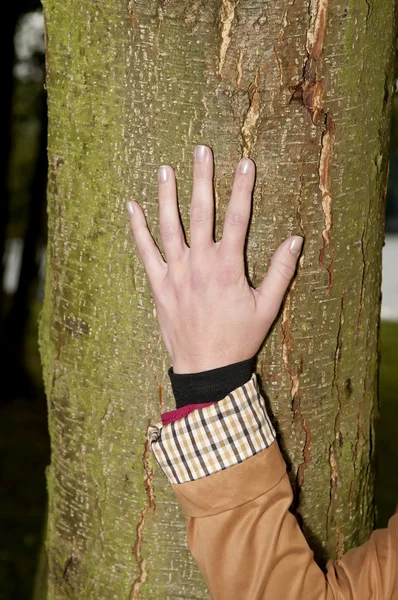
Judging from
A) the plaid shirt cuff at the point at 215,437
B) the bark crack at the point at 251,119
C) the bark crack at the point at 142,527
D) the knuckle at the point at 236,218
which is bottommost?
the bark crack at the point at 142,527

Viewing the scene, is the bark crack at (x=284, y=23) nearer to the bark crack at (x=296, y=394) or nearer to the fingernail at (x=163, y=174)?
the fingernail at (x=163, y=174)

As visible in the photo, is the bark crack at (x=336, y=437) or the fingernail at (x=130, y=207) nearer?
the fingernail at (x=130, y=207)

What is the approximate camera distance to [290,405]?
67.7 inches

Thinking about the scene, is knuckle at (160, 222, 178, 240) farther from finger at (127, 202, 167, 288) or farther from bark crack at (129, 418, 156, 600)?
bark crack at (129, 418, 156, 600)

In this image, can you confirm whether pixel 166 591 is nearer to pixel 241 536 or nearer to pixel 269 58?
pixel 241 536

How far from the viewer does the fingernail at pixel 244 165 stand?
Answer: 1.52 meters

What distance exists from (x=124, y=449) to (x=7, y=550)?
17.6 feet

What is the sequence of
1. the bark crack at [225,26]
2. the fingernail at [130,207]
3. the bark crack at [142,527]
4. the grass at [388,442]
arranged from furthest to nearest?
the grass at [388,442], the bark crack at [142,527], the fingernail at [130,207], the bark crack at [225,26]

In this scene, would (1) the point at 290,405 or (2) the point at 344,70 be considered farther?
(1) the point at 290,405

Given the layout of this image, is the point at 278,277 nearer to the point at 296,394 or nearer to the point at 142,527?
the point at 296,394

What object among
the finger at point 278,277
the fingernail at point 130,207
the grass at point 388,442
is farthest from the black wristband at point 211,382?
the grass at point 388,442

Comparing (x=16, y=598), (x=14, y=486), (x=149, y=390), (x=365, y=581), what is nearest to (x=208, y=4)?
(x=149, y=390)

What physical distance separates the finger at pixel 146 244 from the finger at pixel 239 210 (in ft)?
0.47

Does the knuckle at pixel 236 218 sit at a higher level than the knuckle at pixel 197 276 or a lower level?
higher
